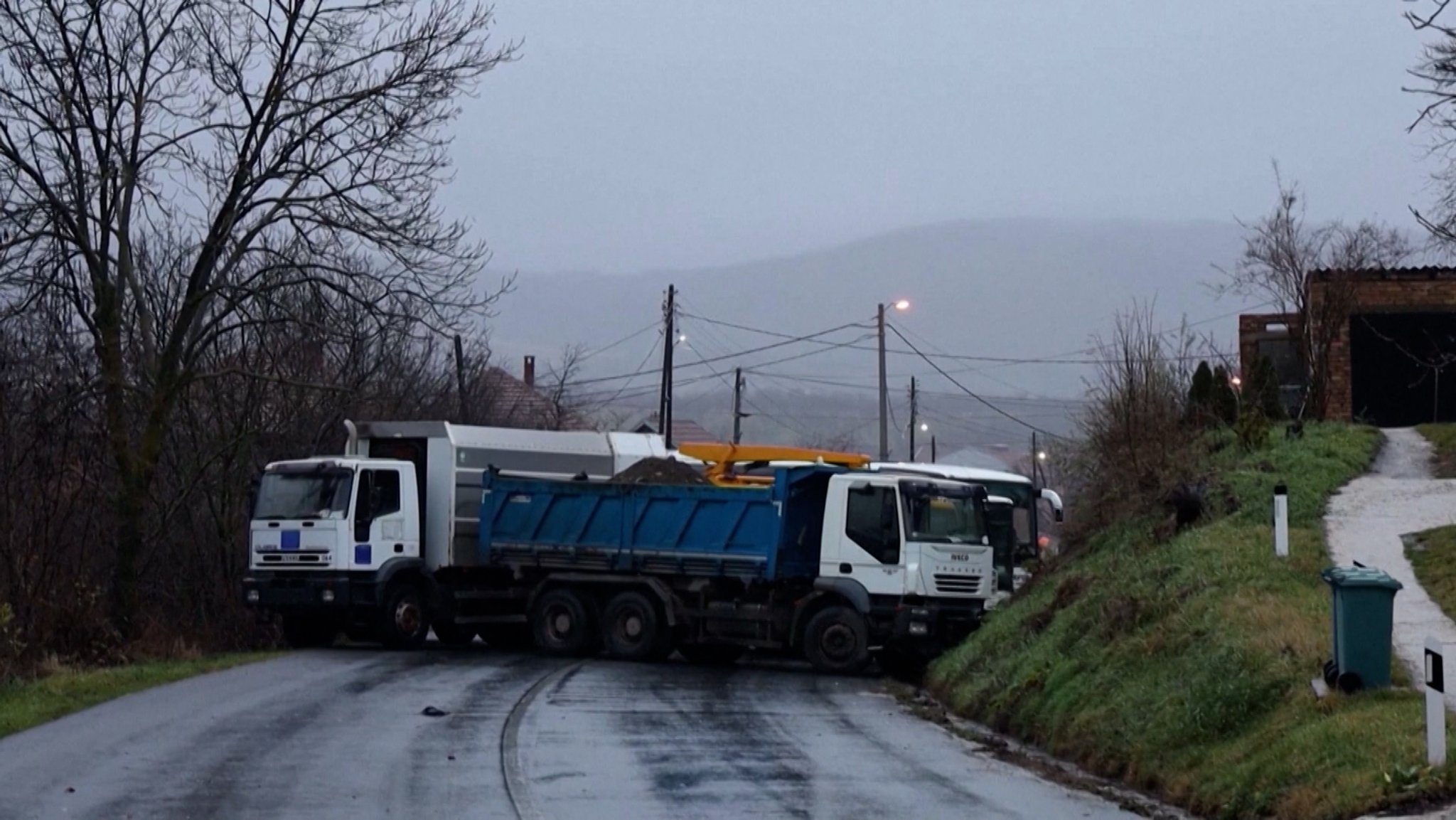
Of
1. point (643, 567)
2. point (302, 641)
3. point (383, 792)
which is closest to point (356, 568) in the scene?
point (302, 641)

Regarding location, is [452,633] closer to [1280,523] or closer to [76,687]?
[76,687]

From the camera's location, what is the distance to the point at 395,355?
134ft

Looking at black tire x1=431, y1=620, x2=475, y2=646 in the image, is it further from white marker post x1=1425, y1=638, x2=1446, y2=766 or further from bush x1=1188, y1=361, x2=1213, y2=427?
white marker post x1=1425, y1=638, x2=1446, y2=766

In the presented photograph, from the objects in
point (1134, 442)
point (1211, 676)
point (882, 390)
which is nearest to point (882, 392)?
point (882, 390)

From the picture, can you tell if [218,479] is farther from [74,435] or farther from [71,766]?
[71,766]

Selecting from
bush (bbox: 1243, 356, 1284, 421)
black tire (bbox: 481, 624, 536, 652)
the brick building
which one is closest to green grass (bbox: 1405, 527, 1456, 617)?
bush (bbox: 1243, 356, 1284, 421)

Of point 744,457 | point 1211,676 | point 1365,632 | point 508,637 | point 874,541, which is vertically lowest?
point 508,637

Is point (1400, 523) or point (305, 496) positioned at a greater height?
point (305, 496)

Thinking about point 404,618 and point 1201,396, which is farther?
point 1201,396

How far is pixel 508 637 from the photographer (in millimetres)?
28422

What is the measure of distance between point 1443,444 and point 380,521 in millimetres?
16868

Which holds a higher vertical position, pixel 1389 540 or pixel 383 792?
pixel 1389 540

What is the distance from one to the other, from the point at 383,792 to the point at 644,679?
10600mm

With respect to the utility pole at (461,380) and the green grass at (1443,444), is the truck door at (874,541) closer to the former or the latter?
the green grass at (1443,444)
